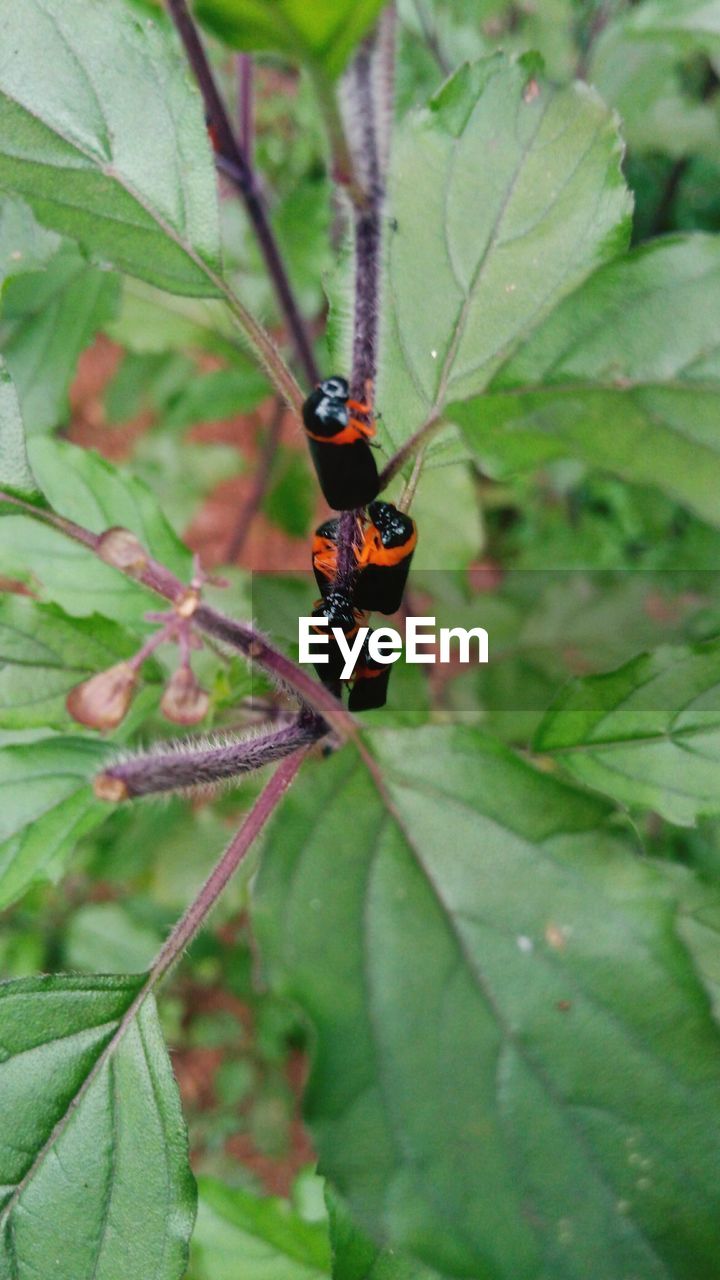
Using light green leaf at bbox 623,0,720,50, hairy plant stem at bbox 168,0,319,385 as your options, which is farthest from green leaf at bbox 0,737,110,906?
light green leaf at bbox 623,0,720,50

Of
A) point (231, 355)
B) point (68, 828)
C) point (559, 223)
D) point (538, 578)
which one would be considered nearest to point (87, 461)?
point (68, 828)

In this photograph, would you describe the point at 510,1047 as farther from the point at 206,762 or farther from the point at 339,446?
the point at 339,446

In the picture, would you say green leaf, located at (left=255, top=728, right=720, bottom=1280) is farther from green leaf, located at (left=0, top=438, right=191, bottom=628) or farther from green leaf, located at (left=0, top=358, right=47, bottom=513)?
green leaf, located at (left=0, top=438, right=191, bottom=628)

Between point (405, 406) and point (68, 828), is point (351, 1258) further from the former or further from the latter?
point (405, 406)

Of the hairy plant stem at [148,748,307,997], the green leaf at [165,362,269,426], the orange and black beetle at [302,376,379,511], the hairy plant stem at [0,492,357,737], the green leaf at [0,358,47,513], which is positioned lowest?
the hairy plant stem at [148,748,307,997]

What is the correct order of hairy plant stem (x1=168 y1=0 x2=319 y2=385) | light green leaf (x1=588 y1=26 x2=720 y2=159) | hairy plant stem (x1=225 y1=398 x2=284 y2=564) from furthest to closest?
hairy plant stem (x1=225 y1=398 x2=284 y2=564), light green leaf (x1=588 y1=26 x2=720 y2=159), hairy plant stem (x1=168 y1=0 x2=319 y2=385)

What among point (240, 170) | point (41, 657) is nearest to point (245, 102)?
point (240, 170)

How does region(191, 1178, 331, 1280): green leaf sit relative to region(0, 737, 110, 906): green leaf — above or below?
below
